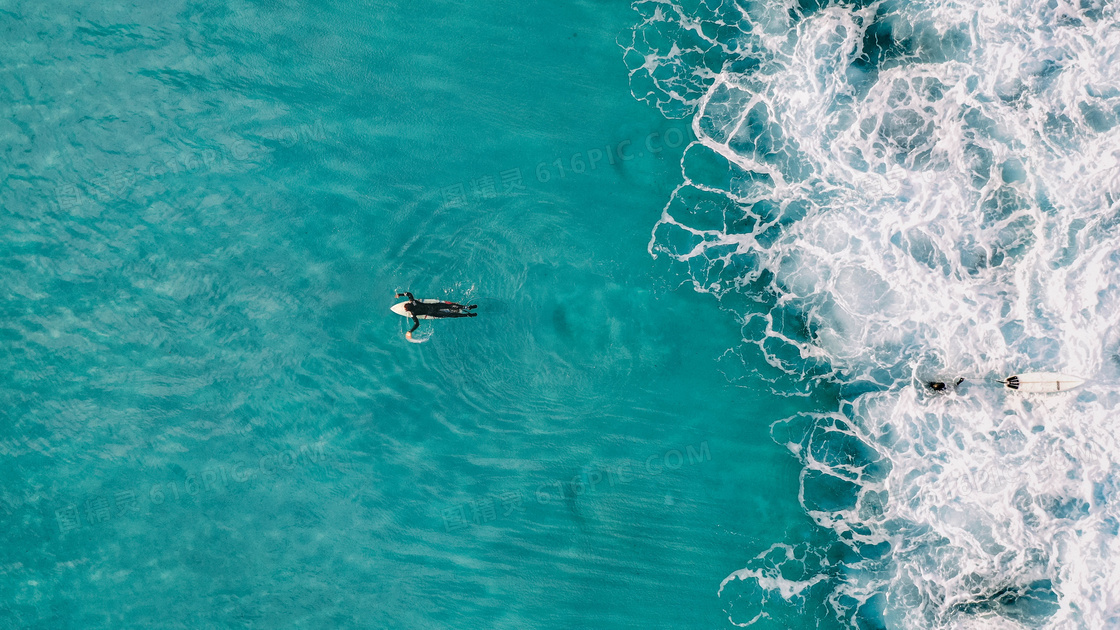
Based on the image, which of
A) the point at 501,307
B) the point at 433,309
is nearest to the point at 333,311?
the point at 433,309

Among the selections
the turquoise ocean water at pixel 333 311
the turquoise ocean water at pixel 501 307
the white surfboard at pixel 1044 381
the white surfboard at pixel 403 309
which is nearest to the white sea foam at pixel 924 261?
the turquoise ocean water at pixel 501 307

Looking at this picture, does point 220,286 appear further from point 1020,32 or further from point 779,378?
point 1020,32

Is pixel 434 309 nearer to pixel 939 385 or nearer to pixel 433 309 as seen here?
pixel 433 309

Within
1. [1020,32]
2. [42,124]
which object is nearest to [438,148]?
[42,124]

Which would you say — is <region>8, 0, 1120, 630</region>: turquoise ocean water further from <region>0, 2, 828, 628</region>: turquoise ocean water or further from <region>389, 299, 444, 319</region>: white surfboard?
<region>389, 299, 444, 319</region>: white surfboard

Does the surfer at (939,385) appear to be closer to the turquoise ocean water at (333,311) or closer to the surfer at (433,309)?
the turquoise ocean water at (333,311)

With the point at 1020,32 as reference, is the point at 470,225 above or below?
below

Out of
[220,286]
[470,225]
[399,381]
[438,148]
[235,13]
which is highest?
[235,13]
